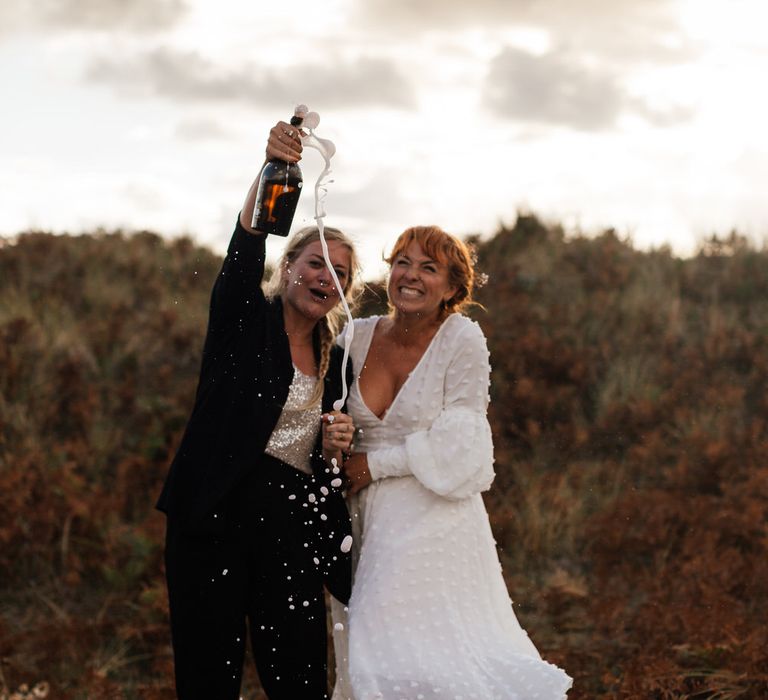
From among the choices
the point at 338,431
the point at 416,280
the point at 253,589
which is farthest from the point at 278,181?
the point at 253,589

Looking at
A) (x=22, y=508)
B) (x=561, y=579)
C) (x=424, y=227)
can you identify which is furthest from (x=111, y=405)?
(x=424, y=227)

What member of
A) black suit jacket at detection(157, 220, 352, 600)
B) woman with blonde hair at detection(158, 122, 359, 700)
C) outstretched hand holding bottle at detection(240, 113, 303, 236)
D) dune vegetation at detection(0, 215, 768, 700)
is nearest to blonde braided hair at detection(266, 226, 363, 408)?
woman with blonde hair at detection(158, 122, 359, 700)

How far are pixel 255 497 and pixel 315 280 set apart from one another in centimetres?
89

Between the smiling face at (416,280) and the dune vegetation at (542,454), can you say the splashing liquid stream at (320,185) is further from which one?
the dune vegetation at (542,454)

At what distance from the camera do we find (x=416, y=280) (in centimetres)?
459

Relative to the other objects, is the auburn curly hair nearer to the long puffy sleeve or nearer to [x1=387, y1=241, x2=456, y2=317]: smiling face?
[x1=387, y1=241, x2=456, y2=317]: smiling face

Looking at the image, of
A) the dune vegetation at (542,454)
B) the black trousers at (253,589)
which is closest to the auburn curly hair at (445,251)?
the black trousers at (253,589)

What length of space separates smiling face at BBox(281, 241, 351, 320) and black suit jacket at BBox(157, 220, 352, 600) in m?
0.13

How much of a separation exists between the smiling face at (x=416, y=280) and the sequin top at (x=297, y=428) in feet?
1.85

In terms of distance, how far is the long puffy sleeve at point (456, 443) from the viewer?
14.3 ft

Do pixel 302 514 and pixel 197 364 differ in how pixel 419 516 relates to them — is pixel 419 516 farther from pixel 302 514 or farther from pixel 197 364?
pixel 197 364

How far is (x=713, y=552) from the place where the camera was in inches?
305

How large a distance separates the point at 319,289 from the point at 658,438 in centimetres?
572

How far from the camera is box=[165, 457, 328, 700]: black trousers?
13.8 ft
